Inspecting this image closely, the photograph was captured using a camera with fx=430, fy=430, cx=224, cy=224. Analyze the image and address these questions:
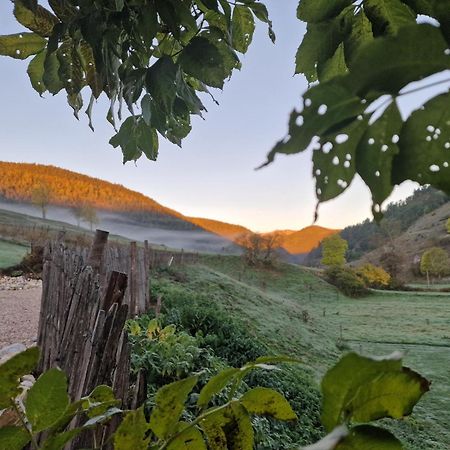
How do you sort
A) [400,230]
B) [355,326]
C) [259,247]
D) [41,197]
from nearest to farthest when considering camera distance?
[355,326]
[259,247]
[41,197]
[400,230]

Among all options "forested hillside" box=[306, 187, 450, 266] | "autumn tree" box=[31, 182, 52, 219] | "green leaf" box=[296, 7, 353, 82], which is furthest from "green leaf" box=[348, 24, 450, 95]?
"forested hillside" box=[306, 187, 450, 266]

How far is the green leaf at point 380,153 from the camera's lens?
0.92ft

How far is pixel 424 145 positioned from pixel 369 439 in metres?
0.18

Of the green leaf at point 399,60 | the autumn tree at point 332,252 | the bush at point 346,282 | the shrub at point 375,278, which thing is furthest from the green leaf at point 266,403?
the autumn tree at point 332,252

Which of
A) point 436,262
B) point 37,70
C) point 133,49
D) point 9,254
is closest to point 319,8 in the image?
point 133,49

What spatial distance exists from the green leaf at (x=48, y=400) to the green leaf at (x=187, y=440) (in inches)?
3.2

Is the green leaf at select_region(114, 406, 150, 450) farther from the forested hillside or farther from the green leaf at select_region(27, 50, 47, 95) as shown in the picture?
the forested hillside

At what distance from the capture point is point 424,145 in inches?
10.8

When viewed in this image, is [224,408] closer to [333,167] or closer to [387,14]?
[333,167]

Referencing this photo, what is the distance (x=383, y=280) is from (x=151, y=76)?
31118mm

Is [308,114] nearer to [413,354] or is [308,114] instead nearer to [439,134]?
[439,134]

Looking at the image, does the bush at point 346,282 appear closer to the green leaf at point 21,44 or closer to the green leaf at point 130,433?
the green leaf at point 21,44

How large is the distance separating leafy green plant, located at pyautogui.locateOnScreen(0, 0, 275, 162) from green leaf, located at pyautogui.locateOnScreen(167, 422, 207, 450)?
43 cm

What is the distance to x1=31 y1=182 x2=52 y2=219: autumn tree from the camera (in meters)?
41.9
